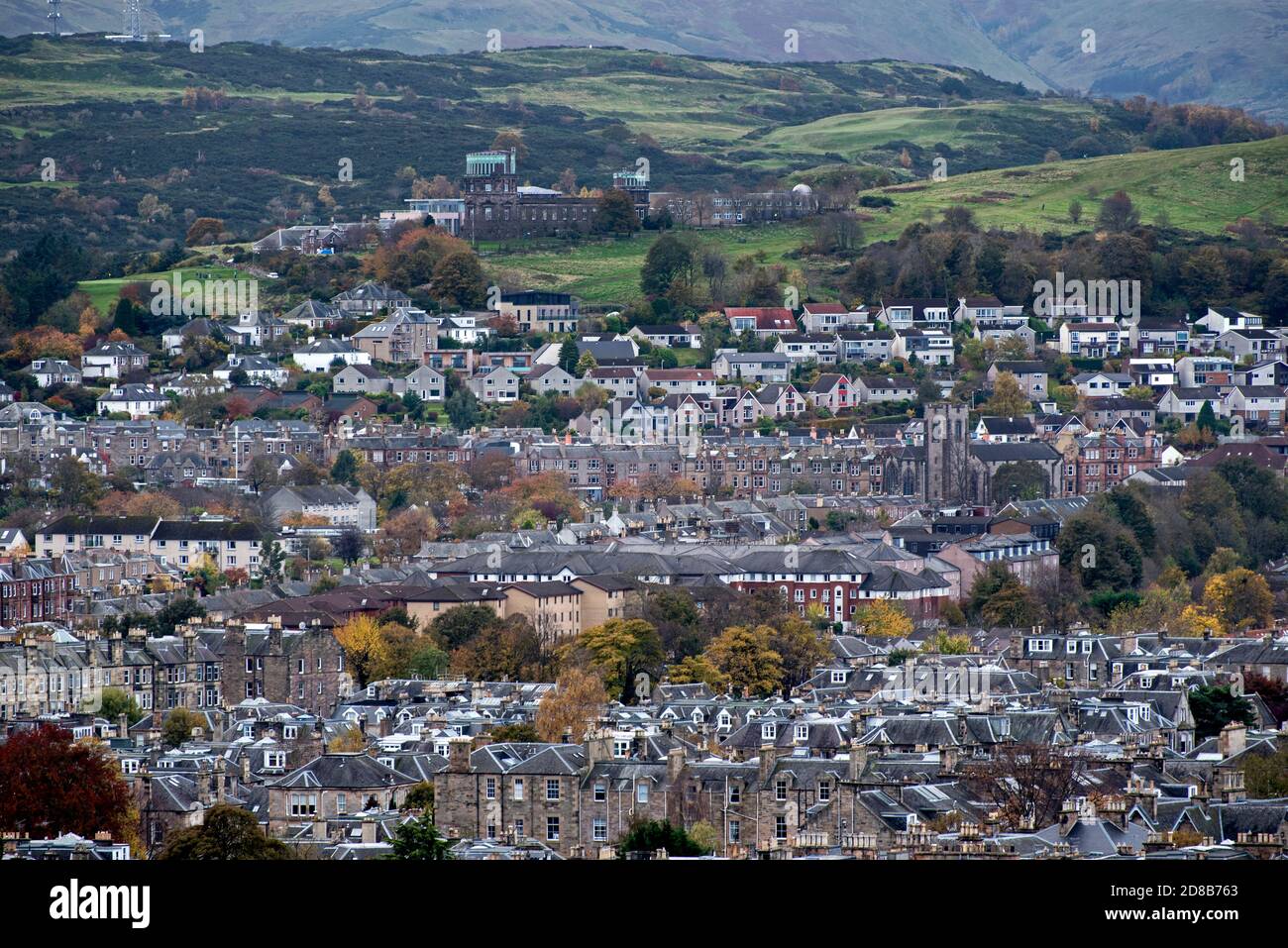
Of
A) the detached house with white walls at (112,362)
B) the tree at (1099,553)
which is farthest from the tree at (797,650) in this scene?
the detached house with white walls at (112,362)

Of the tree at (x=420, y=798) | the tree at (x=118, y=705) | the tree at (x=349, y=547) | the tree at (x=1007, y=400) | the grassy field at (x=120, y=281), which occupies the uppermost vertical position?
the grassy field at (x=120, y=281)

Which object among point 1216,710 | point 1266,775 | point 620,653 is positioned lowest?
point 620,653

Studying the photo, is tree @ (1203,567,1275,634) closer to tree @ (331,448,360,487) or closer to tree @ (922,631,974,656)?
tree @ (922,631,974,656)

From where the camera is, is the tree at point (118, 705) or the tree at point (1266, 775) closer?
the tree at point (1266, 775)

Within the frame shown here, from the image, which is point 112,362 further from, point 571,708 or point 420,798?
point 420,798

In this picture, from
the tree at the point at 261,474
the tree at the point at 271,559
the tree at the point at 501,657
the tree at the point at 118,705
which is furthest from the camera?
the tree at the point at 261,474

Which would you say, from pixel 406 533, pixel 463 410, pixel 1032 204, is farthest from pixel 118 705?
pixel 1032 204

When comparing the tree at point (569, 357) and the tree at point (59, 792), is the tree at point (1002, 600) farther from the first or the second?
the tree at point (59, 792)
